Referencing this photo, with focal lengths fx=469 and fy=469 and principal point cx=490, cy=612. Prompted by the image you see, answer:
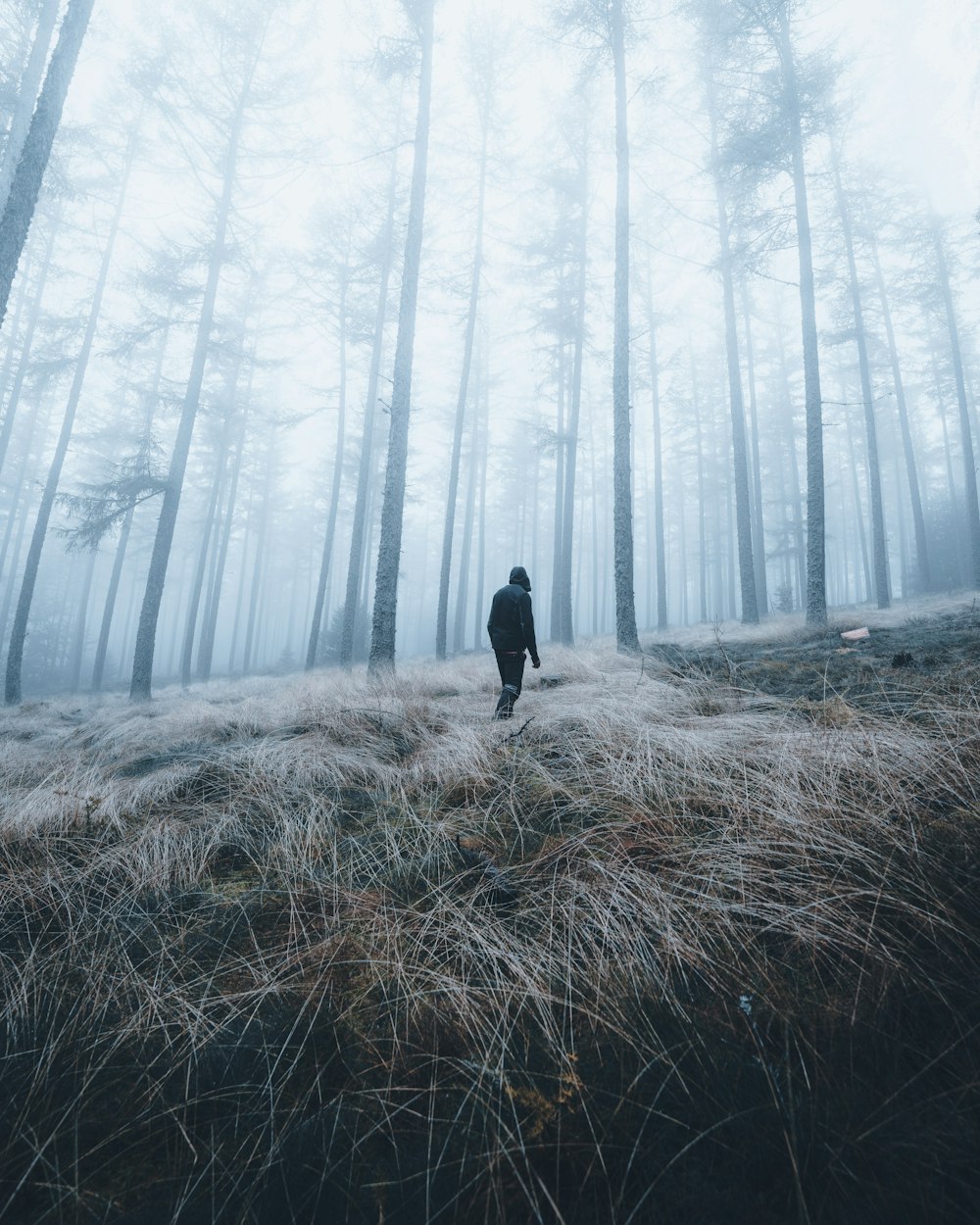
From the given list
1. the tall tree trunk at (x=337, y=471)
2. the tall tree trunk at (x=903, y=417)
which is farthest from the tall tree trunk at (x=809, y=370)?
the tall tree trunk at (x=337, y=471)

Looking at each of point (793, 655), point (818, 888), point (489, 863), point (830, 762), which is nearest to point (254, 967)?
point (489, 863)

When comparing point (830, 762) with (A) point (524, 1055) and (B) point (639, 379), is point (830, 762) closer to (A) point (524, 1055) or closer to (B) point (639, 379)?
(A) point (524, 1055)

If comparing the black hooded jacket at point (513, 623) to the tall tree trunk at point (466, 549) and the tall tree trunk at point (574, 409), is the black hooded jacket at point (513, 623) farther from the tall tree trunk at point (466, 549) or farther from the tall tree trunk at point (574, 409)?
the tall tree trunk at point (466, 549)

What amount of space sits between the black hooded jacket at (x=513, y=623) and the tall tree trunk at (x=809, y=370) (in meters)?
7.17

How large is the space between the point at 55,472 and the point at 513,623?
15.3m

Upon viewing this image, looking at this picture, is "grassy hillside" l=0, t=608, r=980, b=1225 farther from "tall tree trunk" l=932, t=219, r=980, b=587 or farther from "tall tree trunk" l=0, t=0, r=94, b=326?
"tall tree trunk" l=932, t=219, r=980, b=587

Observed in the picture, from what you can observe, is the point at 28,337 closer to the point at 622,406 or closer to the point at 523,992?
the point at 622,406

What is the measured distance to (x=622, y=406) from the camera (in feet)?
29.0

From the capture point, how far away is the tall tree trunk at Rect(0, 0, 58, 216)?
8.04 m

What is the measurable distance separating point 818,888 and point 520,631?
3724 millimetres

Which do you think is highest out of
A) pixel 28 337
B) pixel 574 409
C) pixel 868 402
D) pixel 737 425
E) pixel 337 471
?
pixel 28 337

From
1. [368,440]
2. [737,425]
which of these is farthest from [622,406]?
[368,440]

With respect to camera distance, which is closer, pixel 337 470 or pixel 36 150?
pixel 36 150

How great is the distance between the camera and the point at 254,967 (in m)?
1.49
